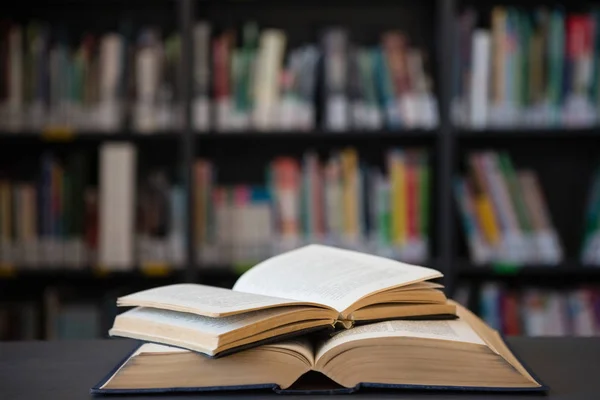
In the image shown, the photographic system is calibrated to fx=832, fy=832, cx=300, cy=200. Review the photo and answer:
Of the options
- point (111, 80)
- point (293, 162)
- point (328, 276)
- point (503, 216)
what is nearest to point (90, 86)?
point (111, 80)

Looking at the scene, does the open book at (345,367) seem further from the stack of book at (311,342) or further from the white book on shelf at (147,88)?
the white book on shelf at (147,88)

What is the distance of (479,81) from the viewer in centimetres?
244

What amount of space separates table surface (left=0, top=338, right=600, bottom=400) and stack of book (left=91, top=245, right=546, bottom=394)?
0.5 inches

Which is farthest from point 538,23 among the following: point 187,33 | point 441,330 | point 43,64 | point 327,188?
point 441,330

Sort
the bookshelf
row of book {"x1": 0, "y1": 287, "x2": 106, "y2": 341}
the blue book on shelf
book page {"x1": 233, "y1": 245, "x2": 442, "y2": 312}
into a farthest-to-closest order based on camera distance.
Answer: the bookshelf
row of book {"x1": 0, "y1": 287, "x2": 106, "y2": 341}
book page {"x1": 233, "y1": 245, "x2": 442, "y2": 312}
the blue book on shelf

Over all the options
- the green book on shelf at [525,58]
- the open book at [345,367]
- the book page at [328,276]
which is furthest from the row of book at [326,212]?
the open book at [345,367]

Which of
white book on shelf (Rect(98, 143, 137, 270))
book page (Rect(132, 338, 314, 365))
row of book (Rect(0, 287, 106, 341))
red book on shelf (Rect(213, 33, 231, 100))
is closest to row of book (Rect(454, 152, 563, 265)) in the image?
red book on shelf (Rect(213, 33, 231, 100))

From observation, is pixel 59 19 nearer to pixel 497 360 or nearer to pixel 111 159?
pixel 111 159

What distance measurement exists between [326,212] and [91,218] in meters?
0.72

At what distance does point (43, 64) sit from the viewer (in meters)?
2.53

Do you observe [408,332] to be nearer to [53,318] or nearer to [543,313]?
[543,313]

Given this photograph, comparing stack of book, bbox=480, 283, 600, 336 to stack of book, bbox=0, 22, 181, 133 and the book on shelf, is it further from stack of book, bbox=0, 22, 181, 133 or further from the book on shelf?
the book on shelf

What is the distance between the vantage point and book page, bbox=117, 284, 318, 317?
2.51ft

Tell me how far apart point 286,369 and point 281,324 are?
0.05m
